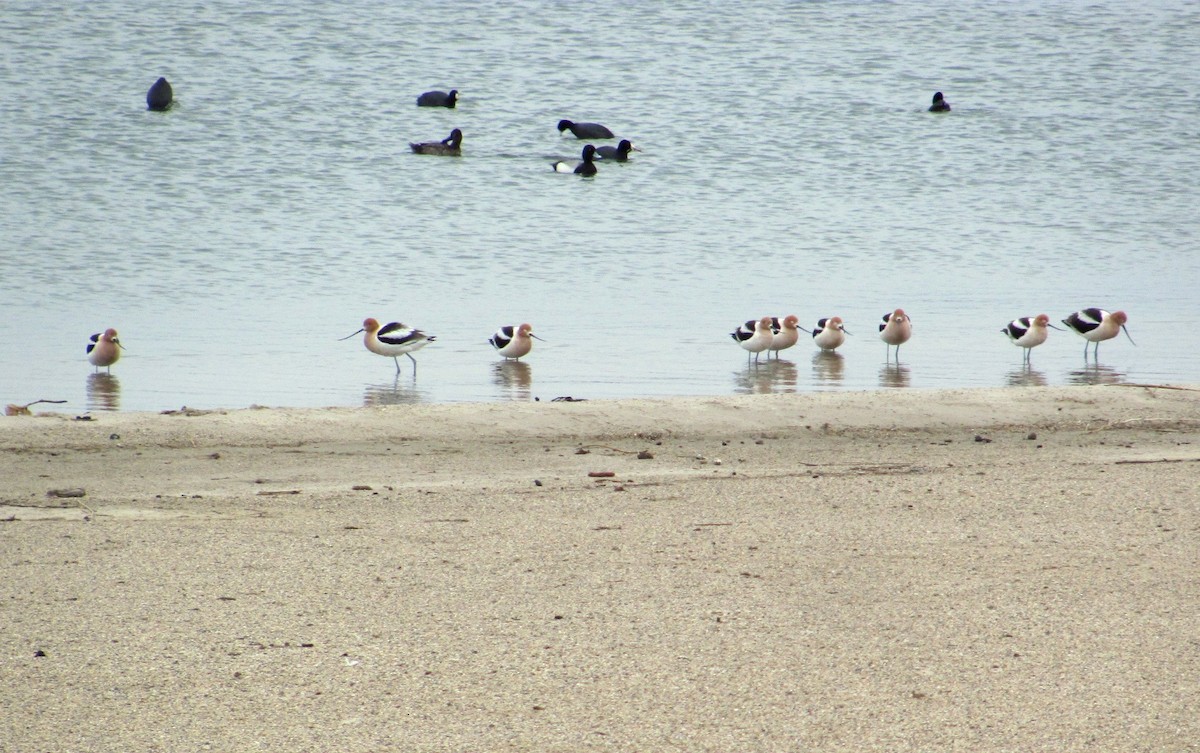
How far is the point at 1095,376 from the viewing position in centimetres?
1216

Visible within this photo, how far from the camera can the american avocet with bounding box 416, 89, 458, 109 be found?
112 feet

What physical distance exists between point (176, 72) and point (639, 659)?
1318 inches

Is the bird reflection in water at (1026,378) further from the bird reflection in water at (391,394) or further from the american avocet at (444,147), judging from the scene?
the american avocet at (444,147)

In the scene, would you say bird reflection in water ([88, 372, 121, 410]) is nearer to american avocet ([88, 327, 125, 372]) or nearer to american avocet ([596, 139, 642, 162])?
american avocet ([88, 327, 125, 372])

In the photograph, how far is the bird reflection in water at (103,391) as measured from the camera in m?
9.80

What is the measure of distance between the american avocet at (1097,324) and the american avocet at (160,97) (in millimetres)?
22562

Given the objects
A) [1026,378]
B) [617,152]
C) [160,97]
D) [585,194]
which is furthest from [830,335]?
[160,97]

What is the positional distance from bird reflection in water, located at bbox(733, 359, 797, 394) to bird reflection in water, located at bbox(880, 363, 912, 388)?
0.71m

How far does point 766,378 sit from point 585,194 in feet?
48.5

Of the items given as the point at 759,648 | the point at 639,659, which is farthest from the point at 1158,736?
the point at 639,659

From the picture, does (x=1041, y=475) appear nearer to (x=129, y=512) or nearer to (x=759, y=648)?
(x=759, y=648)

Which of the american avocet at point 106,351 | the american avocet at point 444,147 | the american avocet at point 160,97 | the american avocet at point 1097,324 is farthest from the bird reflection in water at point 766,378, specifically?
the american avocet at point 160,97

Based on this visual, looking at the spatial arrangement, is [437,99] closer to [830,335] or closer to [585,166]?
[585,166]

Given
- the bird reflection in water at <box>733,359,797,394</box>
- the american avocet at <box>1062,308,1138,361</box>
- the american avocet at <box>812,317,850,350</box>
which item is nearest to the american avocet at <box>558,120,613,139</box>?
the american avocet at <box>812,317,850,350</box>
